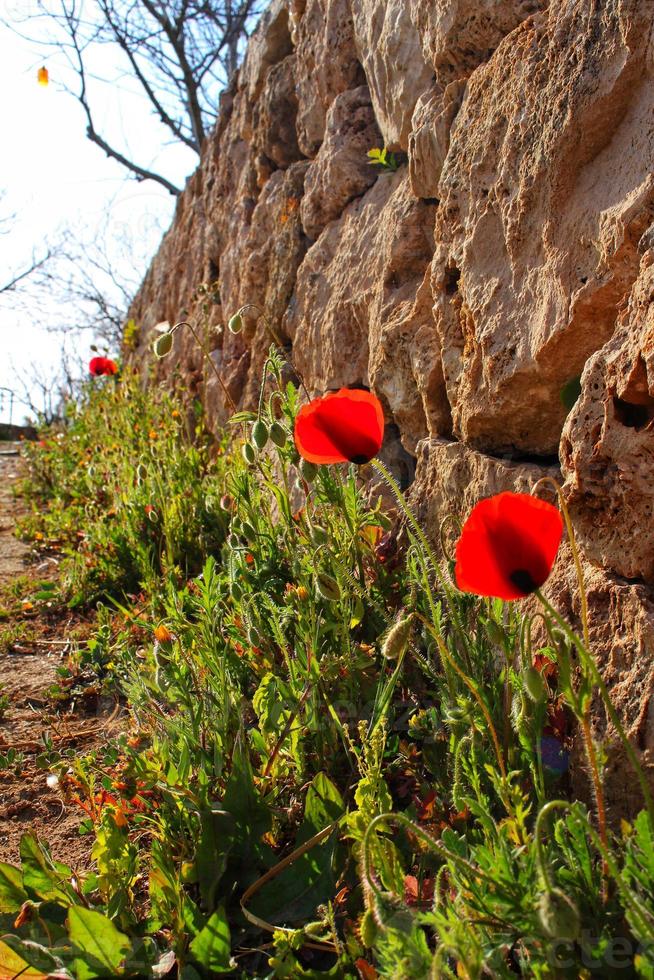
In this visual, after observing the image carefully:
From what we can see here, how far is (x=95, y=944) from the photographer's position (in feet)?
4.87

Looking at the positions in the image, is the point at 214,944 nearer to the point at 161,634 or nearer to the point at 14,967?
the point at 14,967

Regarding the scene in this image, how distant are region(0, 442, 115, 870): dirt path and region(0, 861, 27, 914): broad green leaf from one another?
0.96ft

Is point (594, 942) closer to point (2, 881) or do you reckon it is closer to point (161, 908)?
point (161, 908)

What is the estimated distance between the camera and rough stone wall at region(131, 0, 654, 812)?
1.63 m

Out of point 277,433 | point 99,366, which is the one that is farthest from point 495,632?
point 99,366

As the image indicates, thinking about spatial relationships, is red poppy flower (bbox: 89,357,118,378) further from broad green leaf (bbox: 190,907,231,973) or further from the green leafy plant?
broad green leaf (bbox: 190,907,231,973)

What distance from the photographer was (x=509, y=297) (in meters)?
2.07

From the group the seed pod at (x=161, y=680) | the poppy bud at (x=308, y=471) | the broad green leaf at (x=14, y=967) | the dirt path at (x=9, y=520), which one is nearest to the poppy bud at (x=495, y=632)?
the poppy bud at (x=308, y=471)

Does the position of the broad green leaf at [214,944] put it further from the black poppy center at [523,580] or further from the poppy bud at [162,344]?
the poppy bud at [162,344]

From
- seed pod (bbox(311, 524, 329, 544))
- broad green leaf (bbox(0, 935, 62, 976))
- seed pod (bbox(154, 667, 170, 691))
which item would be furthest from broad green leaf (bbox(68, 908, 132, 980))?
seed pod (bbox(311, 524, 329, 544))

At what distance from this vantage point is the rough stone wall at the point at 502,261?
163 centimetres

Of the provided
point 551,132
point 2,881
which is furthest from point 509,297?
point 2,881

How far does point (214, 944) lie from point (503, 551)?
3.04 feet

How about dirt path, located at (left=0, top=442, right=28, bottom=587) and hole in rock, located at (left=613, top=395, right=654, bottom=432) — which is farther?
dirt path, located at (left=0, top=442, right=28, bottom=587)
